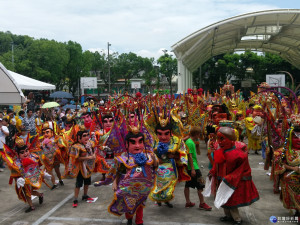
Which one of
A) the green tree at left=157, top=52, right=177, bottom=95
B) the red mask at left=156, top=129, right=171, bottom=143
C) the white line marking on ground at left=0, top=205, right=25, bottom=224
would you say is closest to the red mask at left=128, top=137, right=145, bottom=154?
the red mask at left=156, top=129, right=171, bottom=143

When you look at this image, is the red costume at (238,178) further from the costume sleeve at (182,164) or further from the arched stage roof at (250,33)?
the arched stage roof at (250,33)

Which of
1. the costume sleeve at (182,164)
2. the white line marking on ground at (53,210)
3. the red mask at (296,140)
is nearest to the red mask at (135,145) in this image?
the costume sleeve at (182,164)

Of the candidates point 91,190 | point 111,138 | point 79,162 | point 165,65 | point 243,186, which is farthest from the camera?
point 165,65

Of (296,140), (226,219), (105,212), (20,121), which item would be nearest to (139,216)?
(105,212)

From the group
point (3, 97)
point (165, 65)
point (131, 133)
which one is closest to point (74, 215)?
point (131, 133)

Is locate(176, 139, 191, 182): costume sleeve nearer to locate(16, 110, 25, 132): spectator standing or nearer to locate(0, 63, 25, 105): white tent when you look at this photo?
locate(16, 110, 25, 132): spectator standing

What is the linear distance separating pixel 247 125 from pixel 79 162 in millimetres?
5907

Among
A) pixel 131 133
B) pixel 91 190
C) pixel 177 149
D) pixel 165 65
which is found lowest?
pixel 91 190

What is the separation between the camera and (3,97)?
9766mm

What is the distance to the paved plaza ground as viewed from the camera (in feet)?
16.3

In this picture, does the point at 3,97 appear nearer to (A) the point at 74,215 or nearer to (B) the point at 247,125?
(A) the point at 74,215

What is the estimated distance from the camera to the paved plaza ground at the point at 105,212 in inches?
195

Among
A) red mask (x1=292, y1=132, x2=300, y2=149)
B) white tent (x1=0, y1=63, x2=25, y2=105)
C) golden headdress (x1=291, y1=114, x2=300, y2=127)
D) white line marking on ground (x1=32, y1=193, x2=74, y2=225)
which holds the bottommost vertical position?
white line marking on ground (x1=32, y1=193, x2=74, y2=225)

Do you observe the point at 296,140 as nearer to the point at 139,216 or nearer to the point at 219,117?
the point at 219,117
